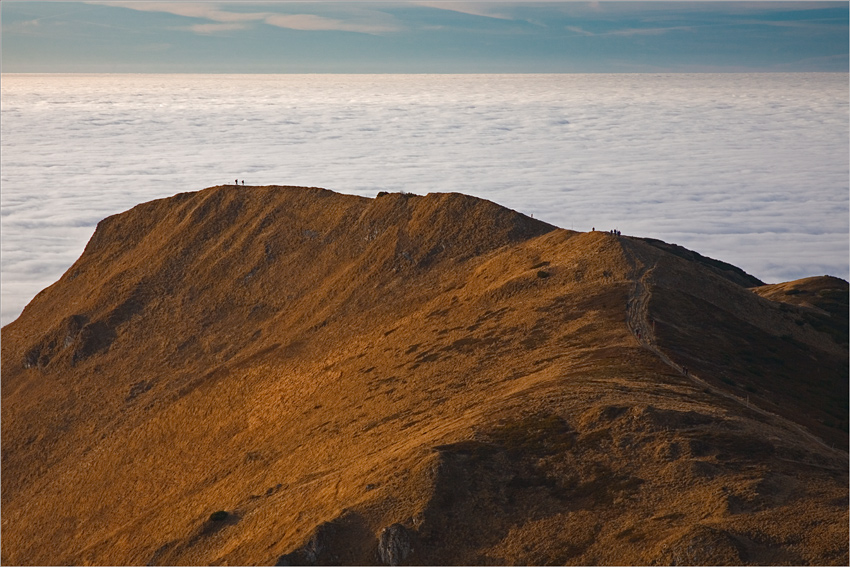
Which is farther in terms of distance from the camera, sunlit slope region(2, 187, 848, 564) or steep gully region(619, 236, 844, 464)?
steep gully region(619, 236, 844, 464)

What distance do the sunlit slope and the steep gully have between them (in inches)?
15.8

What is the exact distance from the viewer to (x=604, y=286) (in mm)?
98375

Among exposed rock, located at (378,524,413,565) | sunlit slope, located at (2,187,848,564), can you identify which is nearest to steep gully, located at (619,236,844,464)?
sunlit slope, located at (2,187,848,564)

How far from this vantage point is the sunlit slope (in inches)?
2335

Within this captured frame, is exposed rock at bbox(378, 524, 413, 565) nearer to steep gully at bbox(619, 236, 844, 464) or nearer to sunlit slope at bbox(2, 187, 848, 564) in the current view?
sunlit slope at bbox(2, 187, 848, 564)

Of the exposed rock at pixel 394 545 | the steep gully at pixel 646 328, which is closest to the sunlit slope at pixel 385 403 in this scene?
the exposed rock at pixel 394 545

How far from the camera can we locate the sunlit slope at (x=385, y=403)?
5931cm

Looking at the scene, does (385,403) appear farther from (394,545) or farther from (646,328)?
(394,545)

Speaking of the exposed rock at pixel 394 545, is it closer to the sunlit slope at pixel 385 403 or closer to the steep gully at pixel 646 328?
the sunlit slope at pixel 385 403

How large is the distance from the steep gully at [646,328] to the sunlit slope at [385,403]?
401mm

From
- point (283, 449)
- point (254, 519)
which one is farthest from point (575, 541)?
point (283, 449)

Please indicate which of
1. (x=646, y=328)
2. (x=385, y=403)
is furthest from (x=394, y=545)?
(x=646, y=328)

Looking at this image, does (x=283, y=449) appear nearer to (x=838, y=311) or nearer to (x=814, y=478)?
(x=814, y=478)

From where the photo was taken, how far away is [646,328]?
8688 centimetres
